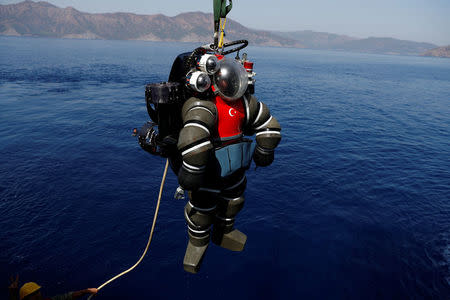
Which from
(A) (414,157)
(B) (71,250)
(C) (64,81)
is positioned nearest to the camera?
(B) (71,250)

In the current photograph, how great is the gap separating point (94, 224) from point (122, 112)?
14.8 meters

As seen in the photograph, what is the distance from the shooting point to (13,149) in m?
12.3

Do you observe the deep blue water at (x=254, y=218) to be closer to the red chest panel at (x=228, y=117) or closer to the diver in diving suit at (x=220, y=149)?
the diver in diving suit at (x=220, y=149)

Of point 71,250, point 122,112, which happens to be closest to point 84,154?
point 71,250

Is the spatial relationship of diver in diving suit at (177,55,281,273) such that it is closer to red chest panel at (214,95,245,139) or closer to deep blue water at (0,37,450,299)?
red chest panel at (214,95,245,139)

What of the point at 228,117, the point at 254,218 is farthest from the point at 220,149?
the point at 254,218

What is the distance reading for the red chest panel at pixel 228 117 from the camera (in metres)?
3.45

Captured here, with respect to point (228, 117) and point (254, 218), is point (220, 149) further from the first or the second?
point (254, 218)

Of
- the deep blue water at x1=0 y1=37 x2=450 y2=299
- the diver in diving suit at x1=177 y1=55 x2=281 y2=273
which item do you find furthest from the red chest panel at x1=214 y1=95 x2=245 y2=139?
the deep blue water at x1=0 y1=37 x2=450 y2=299

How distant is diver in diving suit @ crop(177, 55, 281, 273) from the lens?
312 cm

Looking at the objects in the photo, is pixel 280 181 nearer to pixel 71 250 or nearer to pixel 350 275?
pixel 350 275

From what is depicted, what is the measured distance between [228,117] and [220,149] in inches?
18.1

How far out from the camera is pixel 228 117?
11.4 ft

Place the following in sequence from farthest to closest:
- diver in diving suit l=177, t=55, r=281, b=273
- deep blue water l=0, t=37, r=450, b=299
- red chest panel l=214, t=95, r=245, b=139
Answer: deep blue water l=0, t=37, r=450, b=299 → red chest panel l=214, t=95, r=245, b=139 → diver in diving suit l=177, t=55, r=281, b=273
